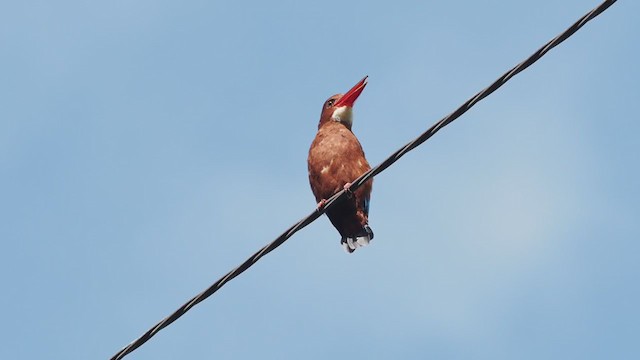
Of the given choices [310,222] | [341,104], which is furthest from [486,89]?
[341,104]

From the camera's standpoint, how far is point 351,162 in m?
8.77

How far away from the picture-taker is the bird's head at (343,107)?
9547mm

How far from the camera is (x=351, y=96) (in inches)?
382

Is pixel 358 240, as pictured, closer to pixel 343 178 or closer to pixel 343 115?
pixel 343 178

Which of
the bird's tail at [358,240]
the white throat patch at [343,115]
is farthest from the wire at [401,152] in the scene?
the white throat patch at [343,115]

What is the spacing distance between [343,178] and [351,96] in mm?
1263

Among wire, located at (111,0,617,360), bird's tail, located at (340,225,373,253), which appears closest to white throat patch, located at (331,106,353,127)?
bird's tail, located at (340,225,373,253)

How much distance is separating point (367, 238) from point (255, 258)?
12.2 feet

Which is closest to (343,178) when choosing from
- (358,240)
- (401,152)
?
(358,240)

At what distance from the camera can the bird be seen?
28.6 feet

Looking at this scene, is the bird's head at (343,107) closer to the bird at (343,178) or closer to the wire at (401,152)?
the bird at (343,178)

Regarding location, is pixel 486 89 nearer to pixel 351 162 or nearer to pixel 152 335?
pixel 152 335

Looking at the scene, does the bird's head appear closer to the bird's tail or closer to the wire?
the bird's tail

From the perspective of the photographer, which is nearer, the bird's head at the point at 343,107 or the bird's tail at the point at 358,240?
the bird's tail at the point at 358,240
